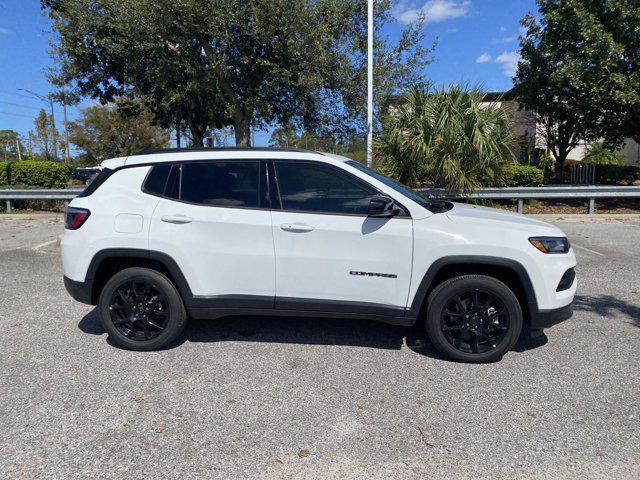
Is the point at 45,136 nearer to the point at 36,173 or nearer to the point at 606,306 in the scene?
the point at 36,173

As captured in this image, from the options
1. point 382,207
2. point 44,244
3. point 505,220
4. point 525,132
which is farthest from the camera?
point 525,132

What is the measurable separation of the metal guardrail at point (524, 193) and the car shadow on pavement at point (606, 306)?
5801 mm

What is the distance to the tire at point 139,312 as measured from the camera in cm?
418

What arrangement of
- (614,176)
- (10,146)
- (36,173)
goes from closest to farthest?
(36,173), (614,176), (10,146)

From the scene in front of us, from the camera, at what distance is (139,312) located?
13.9ft

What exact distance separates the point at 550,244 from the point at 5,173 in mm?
16083

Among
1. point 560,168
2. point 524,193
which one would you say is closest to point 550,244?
point 524,193

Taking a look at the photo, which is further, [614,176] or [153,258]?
[614,176]

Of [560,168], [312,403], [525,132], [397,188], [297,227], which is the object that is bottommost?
[312,403]

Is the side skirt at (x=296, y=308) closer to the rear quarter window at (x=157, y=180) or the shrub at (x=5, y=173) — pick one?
the rear quarter window at (x=157, y=180)

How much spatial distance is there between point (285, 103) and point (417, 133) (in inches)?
195

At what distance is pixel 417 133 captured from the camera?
1066cm

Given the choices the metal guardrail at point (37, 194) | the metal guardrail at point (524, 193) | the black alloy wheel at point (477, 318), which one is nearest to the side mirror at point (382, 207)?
the black alloy wheel at point (477, 318)

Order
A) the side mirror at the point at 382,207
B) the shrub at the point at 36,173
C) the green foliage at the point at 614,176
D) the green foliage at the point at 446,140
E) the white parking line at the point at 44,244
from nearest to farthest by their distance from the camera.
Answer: the side mirror at the point at 382,207 < the white parking line at the point at 44,244 < the green foliage at the point at 446,140 < the shrub at the point at 36,173 < the green foliage at the point at 614,176
